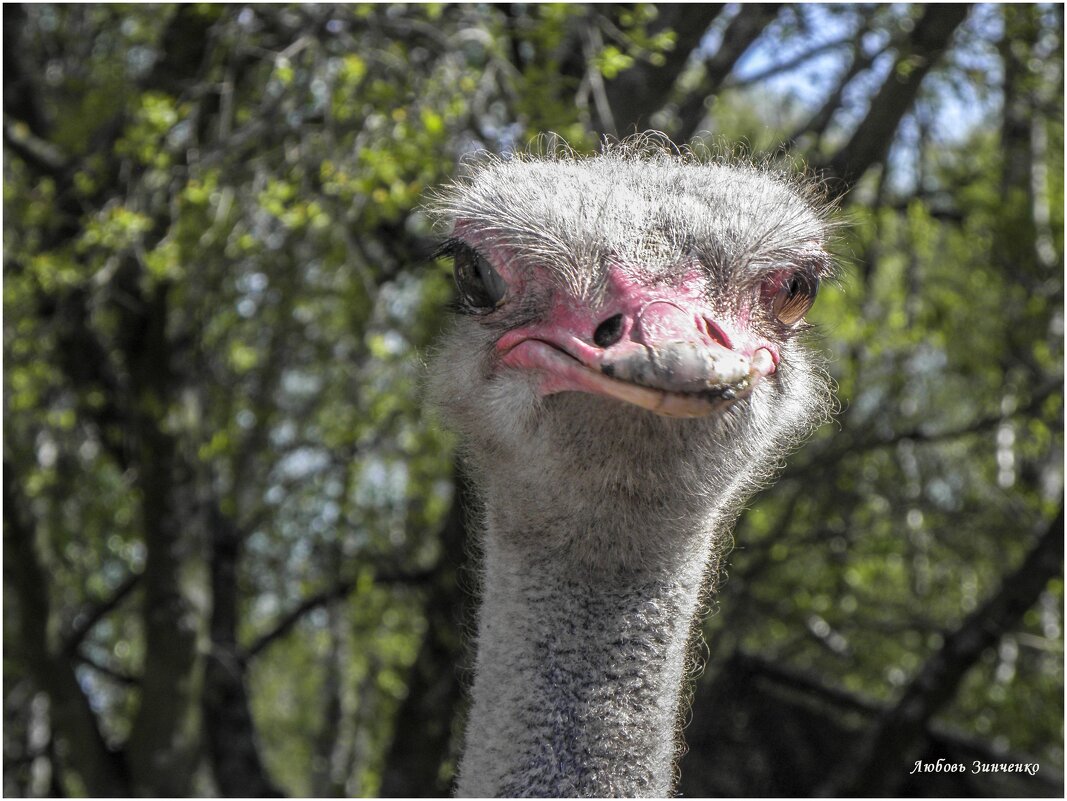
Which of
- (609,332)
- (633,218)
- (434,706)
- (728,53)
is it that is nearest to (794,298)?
(633,218)

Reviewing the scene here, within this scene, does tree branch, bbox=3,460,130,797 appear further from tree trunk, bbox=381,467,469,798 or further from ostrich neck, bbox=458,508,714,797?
ostrich neck, bbox=458,508,714,797

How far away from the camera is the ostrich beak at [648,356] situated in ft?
5.04

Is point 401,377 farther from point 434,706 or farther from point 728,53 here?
point 728,53

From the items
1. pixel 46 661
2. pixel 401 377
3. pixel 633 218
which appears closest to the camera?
pixel 633 218

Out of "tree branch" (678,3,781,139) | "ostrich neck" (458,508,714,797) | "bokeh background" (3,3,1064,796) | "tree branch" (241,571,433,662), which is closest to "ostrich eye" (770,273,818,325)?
"ostrich neck" (458,508,714,797)

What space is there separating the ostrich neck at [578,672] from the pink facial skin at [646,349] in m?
0.29

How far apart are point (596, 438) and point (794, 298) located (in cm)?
44

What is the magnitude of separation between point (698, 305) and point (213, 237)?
8.59 ft

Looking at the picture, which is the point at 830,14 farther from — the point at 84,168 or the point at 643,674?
the point at 643,674

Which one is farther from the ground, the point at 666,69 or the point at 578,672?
the point at 666,69

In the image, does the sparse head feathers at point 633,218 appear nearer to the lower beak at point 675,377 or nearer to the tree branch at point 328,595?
the lower beak at point 675,377

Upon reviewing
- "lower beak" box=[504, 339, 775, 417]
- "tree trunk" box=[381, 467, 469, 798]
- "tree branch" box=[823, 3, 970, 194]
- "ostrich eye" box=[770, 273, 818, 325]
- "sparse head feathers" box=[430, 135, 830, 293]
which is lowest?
"tree trunk" box=[381, 467, 469, 798]

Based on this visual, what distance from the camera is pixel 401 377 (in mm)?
5684

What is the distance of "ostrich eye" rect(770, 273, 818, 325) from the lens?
2018mm
